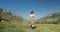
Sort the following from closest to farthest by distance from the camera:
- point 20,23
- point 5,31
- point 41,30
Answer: point 5,31
point 41,30
point 20,23

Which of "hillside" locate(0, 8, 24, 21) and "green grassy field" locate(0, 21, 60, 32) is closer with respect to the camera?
"green grassy field" locate(0, 21, 60, 32)

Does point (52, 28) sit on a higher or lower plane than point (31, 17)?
lower

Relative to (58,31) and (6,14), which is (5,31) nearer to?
(6,14)

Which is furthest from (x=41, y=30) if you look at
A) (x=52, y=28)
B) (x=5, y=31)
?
(x=5, y=31)

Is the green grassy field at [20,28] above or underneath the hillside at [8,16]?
underneath

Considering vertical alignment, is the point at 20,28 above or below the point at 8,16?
below

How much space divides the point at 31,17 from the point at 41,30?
1096mm

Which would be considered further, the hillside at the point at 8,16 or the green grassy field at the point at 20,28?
the hillside at the point at 8,16

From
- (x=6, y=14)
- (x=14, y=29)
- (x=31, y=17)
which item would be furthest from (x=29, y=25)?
(x=6, y=14)

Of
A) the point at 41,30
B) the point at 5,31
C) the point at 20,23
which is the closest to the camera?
the point at 5,31

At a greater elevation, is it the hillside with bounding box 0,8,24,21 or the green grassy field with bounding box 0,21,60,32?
the hillside with bounding box 0,8,24,21

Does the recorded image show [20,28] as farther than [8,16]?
No

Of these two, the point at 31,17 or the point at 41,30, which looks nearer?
the point at 41,30

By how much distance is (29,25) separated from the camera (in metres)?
8.63
